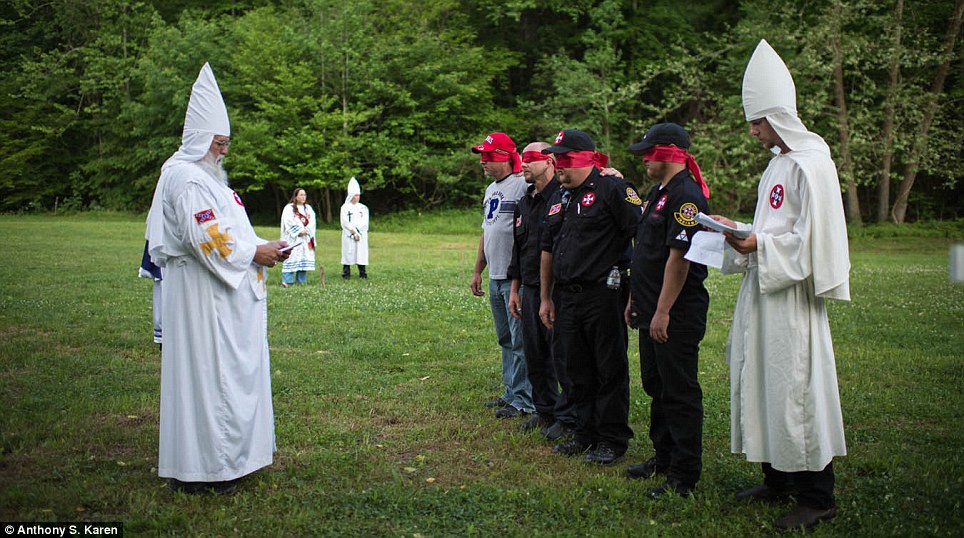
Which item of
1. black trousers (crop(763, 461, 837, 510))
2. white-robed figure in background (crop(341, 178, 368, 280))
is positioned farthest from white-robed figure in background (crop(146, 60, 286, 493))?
white-robed figure in background (crop(341, 178, 368, 280))

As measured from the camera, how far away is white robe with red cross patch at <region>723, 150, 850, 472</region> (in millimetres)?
4973

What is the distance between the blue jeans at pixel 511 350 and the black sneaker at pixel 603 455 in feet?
4.38

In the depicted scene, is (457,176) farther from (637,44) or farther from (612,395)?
(612,395)

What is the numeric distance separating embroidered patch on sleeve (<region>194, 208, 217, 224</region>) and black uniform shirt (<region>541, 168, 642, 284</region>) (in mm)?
2545

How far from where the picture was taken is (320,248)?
2798cm

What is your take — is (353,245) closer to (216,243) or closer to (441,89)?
(216,243)

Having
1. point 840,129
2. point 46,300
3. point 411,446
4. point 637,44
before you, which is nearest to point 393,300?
point 46,300

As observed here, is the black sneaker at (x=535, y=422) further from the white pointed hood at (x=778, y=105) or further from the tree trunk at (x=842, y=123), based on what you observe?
the tree trunk at (x=842, y=123)

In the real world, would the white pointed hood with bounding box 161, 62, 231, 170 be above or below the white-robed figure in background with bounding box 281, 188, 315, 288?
above

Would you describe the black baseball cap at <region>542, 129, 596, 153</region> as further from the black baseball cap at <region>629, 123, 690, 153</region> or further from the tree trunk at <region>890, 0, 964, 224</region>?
the tree trunk at <region>890, 0, 964, 224</region>

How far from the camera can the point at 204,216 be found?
571 centimetres

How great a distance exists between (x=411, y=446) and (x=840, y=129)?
3054cm

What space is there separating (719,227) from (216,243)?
325cm

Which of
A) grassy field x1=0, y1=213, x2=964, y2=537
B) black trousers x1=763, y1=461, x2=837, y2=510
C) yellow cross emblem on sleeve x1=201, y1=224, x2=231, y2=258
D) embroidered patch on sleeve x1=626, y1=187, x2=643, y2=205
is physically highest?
embroidered patch on sleeve x1=626, y1=187, x2=643, y2=205
